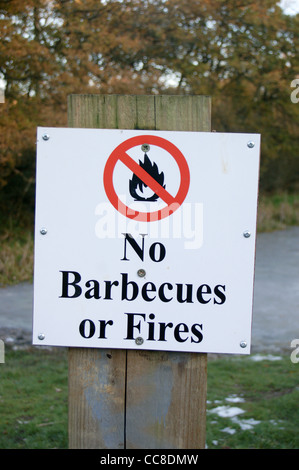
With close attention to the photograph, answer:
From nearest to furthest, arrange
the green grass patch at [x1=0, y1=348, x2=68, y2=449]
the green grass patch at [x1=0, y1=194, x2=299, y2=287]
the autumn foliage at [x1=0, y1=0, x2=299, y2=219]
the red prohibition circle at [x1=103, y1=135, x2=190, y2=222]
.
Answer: the red prohibition circle at [x1=103, y1=135, x2=190, y2=222]
the green grass patch at [x1=0, y1=348, x2=68, y2=449]
the autumn foliage at [x1=0, y1=0, x2=299, y2=219]
the green grass patch at [x1=0, y1=194, x2=299, y2=287]

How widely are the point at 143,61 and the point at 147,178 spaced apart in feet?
28.8

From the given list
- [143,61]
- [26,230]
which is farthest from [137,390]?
[26,230]

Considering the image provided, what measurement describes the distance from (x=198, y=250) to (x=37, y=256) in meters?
0.47

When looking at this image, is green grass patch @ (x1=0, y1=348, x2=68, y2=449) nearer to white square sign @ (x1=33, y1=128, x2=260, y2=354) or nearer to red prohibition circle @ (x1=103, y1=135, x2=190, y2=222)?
white square sign @ (x1=33, y1=128, x2=260, y2=354)

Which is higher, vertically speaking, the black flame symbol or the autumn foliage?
the autumn foliage

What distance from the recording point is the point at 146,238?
162 centimetres

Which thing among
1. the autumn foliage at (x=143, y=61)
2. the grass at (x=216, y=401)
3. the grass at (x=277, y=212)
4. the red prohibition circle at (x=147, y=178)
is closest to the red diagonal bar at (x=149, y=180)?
the red prohibition circle at (x=147, y=178)

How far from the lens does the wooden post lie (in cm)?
166

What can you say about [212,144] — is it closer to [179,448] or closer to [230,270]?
[230,270]

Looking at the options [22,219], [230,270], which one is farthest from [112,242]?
[22,219]

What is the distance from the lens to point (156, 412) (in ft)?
5.46

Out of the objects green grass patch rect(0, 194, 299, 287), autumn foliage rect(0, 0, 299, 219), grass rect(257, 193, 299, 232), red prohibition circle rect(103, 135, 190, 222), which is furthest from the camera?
grass rect(257, 193, 299, 232)

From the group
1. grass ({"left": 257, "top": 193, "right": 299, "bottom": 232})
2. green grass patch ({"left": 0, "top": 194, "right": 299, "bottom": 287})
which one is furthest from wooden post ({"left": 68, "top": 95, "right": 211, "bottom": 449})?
grass ({"left": 257, "top": 193, "right": 299, "bottom": 232})

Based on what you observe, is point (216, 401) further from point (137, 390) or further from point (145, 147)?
point (145, 147)
